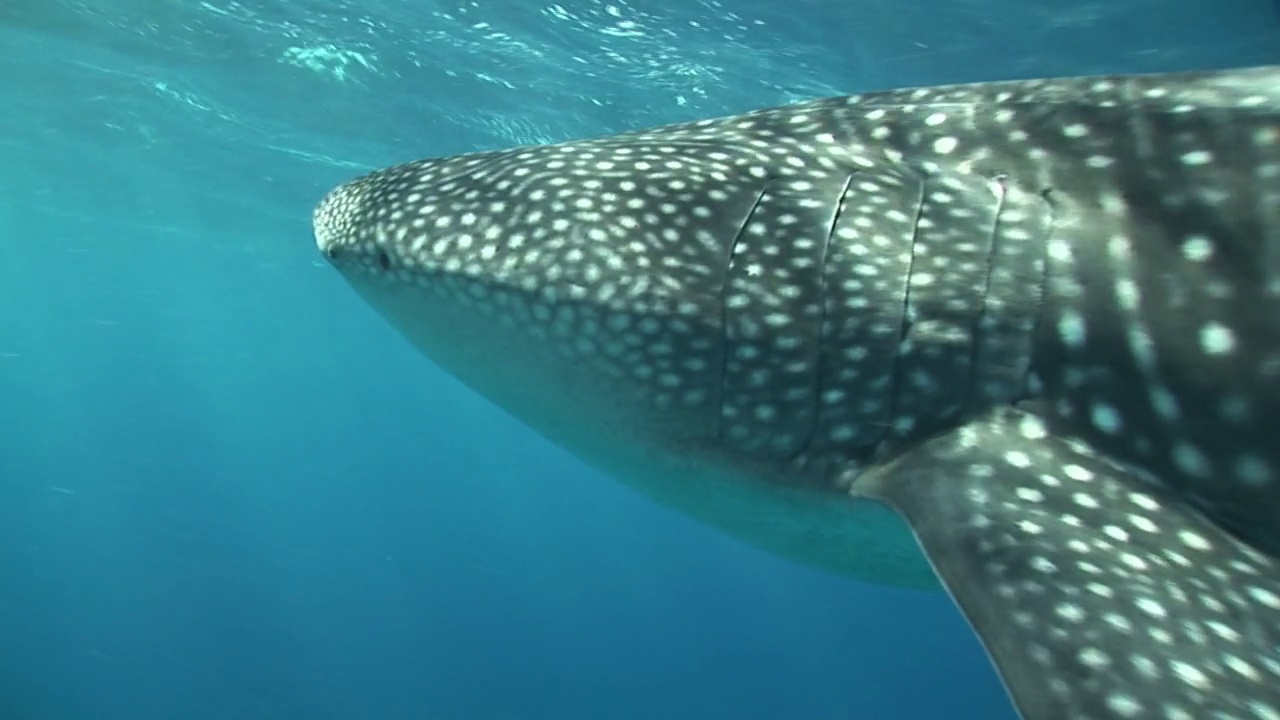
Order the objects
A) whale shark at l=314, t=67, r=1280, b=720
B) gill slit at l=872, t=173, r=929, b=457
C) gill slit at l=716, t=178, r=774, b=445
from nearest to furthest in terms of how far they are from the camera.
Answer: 1. whale shark at l=314, t=67, r=1280, b=720
2. gill slit at l=872, t=173, r=929, b=457
3. gill slit at l=716, t=178, r=774, b=445

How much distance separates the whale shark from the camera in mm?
2307

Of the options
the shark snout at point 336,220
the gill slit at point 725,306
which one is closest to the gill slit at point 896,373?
the gill slit at point 725,306

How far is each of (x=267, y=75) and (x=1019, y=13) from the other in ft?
47.5

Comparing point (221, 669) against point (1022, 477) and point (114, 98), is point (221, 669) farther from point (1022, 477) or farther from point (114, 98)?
point (1022, 477)

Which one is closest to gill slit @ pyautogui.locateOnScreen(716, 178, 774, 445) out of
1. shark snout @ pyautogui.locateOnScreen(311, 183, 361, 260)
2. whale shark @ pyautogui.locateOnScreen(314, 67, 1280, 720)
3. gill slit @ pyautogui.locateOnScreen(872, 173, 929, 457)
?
whale shark @ pyautogui.locateOnScreen(314, 67, 1280, 720)

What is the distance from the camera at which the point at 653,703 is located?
25.7 meters

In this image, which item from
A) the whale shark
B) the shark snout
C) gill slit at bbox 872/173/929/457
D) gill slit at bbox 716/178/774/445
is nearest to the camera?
the whale shark

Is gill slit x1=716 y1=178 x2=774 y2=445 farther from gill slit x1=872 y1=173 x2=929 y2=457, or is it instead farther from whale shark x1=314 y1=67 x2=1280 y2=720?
gill slit x1=872 y1=173 x2=929 y2=457

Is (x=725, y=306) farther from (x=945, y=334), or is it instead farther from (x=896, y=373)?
(x=945, y=334)

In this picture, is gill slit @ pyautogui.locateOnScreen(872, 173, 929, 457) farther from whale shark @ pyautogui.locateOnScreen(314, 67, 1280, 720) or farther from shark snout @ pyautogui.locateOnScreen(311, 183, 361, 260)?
shark snout @ pyautogui.locateOnScreen(311, 183, 361, 260)

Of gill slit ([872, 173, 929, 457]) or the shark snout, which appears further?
the shark snout

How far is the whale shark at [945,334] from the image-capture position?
2307 millimetres

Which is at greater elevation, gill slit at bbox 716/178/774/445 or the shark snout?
gill slit at bbox 716/178/774/445

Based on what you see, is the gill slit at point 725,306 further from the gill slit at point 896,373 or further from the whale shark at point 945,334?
the gill slit at point 896,373
